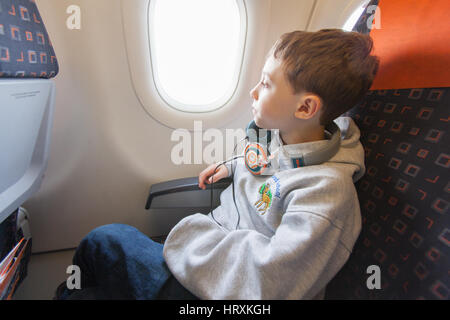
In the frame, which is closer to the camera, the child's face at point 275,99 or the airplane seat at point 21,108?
the airplane seat at point 21,108

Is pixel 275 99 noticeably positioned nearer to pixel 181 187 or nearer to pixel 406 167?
pixel 406 167

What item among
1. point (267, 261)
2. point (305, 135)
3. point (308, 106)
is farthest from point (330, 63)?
point (267, 261)

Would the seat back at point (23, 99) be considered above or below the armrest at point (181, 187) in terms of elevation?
above

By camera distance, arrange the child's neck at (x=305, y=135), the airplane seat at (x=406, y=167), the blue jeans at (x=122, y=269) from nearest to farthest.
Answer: the airplane seat at (x=406, y=167) < the blue jeans at (x=122, y=269) < the child's neck at (x=305, y=135)

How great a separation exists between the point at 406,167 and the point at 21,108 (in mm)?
1059

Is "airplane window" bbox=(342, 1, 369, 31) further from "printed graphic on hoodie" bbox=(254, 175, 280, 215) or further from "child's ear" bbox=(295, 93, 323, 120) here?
"printed graphic on hoodie" bbox=(254, 175, 280, 215)

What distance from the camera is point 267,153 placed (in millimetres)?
909

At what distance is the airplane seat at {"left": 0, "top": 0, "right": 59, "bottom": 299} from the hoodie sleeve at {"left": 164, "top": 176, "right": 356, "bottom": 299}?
56 centimetres

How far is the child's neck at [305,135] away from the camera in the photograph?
789 mm

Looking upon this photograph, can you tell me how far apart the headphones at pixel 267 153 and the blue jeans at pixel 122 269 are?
0.29 metres

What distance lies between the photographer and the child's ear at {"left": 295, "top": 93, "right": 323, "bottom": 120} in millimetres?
695

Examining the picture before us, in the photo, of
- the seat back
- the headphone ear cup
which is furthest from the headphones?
the seat back

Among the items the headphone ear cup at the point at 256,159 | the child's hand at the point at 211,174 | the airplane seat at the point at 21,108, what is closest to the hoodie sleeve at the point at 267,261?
the headphone ear cup at the point at 256,159

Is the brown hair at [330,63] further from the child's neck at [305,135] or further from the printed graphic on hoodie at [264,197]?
the printed graphic on hoodie at [264,197]
